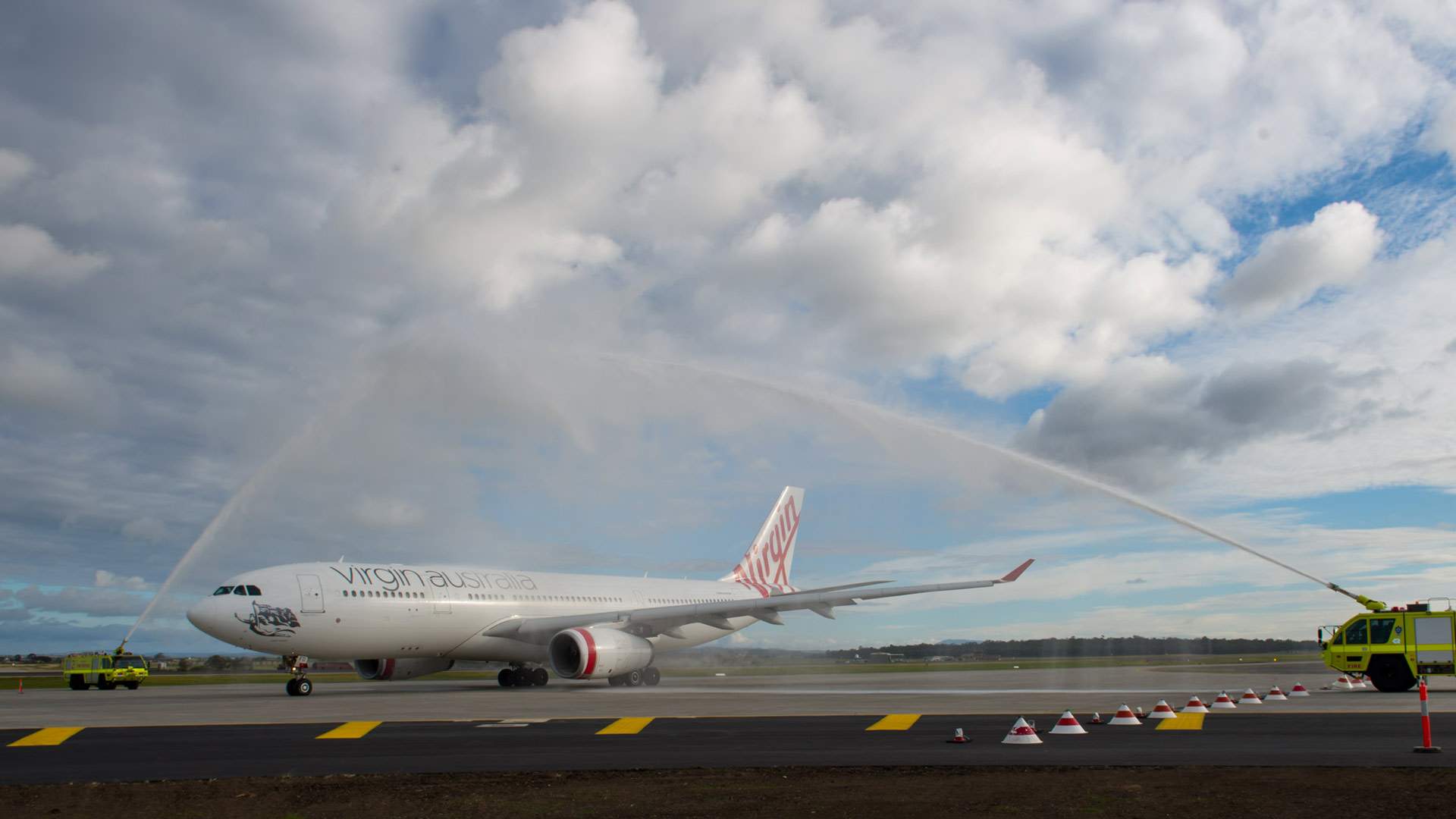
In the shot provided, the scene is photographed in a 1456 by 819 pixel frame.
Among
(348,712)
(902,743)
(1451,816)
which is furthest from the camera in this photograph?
(348,712)

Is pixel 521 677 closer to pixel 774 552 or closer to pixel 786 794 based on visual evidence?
pixel 774 552

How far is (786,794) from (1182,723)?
11.3 meters

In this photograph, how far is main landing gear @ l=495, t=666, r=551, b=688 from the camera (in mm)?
44719

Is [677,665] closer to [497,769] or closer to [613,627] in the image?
[613,627]

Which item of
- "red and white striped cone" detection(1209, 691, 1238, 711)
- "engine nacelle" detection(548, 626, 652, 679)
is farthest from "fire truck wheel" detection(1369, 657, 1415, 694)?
"engine nacelle" detection(548, 626, 652, 679)

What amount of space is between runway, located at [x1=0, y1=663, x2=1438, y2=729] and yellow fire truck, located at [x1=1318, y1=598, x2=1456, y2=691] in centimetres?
84

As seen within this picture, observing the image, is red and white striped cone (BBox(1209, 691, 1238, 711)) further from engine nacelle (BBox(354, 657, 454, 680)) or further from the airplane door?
engine nacelle (BBox(354, 657, 454, 680))

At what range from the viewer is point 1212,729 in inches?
743

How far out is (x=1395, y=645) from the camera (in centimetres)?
3052

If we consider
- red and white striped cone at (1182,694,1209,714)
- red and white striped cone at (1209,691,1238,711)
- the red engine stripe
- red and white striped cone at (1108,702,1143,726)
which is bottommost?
red and white striped cone at (1209,691,1238,711)

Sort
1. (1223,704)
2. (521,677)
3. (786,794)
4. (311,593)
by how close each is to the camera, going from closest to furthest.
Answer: (786,794) < (1223,704) < (311,593) < (521,677)

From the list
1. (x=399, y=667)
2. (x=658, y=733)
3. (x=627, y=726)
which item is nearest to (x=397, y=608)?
(x=399, y=667)

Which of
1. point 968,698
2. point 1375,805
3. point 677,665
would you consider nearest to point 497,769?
point 1375,805

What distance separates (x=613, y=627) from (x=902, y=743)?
87.4ft
